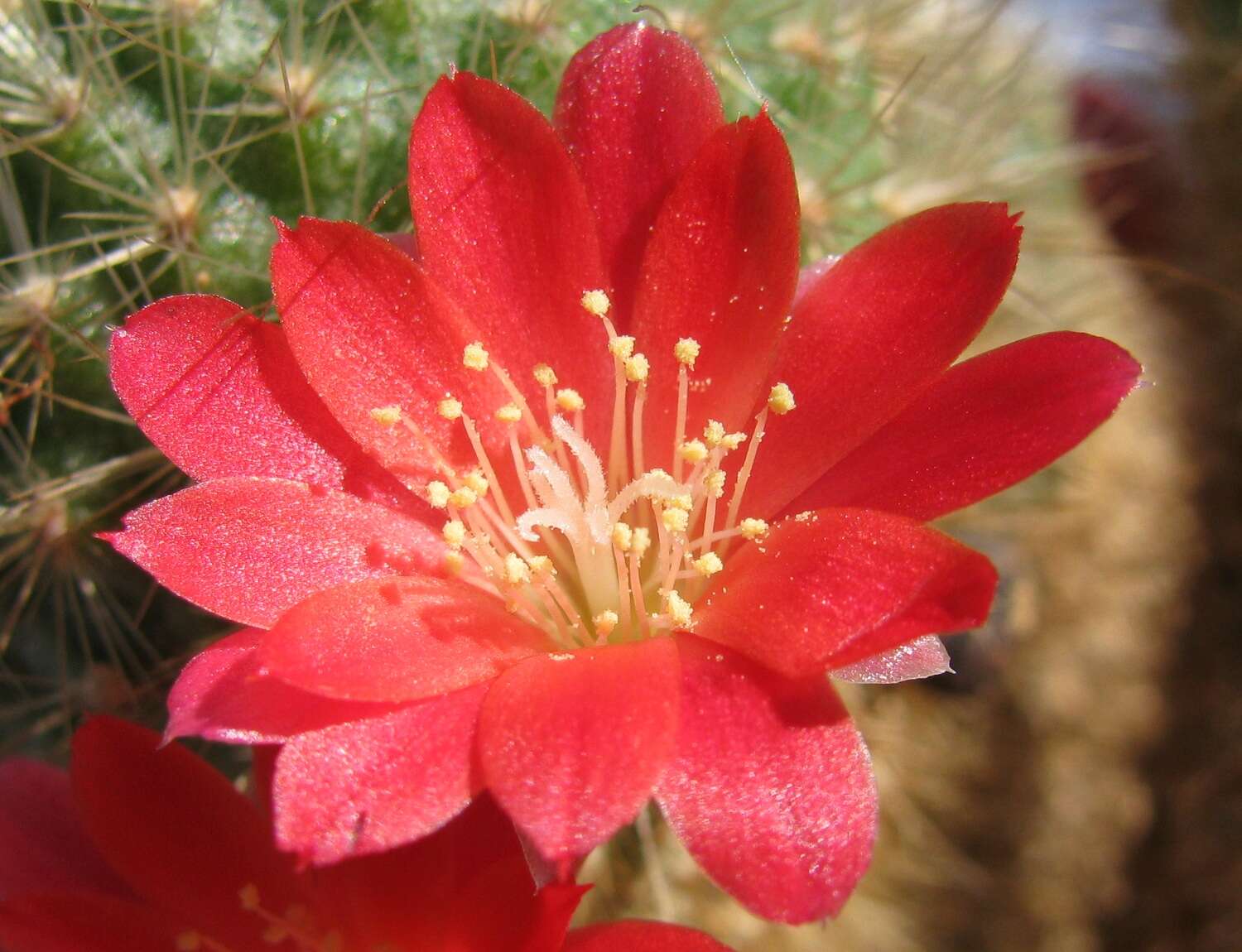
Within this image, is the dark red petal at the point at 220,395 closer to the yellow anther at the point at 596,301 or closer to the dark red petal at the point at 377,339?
the dark red petal at the point at 377,339

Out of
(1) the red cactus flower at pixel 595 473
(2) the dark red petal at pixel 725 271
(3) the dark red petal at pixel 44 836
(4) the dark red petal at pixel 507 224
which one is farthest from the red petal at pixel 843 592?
(3) the dark red petal at pixel 44 836

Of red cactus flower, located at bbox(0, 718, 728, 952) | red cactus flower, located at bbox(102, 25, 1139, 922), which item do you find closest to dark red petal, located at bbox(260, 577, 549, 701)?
red cactus flower, located at bbox(102, 25, 1139, 922)

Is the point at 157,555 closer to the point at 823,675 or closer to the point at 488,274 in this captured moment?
the point at 488,274

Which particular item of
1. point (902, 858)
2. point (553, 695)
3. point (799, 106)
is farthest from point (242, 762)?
point (902, 858)

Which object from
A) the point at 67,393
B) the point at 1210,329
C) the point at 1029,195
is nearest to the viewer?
the point at 67,393

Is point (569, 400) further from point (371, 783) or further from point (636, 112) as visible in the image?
point (371, 783)

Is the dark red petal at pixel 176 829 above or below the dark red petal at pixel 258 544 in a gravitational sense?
below

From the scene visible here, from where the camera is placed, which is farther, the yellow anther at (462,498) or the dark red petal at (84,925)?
the yellow anther at (462,498)
